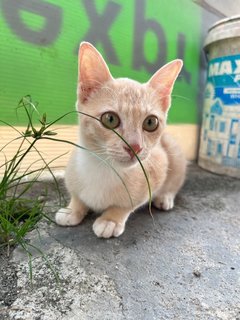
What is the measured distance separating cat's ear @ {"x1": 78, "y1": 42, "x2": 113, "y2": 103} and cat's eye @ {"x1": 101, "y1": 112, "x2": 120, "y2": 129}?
105mm

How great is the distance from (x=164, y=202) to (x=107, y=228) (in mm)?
309

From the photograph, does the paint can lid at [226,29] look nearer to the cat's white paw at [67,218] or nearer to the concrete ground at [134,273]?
the concrete ground at [134,273]

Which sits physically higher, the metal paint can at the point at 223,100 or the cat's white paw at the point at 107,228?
the metal paint can at the point at 223,100

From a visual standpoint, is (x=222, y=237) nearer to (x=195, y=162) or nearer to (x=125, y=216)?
(x=125, y=216)

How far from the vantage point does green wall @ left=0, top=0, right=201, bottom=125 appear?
968 mm

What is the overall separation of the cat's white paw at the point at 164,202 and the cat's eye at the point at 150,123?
0.36 metres

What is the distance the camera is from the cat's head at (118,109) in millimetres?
662

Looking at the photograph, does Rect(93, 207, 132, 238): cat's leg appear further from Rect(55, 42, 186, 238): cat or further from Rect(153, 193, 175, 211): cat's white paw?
Rect(153, 193, 175, 211): cat's white paw

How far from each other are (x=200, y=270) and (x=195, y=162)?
1069 mm

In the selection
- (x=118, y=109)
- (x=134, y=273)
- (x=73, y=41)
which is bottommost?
(x=134, y=273)

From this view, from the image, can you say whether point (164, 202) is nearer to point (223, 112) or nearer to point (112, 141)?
point (112, 141)

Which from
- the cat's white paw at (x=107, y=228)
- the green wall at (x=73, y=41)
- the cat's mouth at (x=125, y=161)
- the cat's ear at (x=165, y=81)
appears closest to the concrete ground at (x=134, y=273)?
the cat's white paw at (x=107, y=228)

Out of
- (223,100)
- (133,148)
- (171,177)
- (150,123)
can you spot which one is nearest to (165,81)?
(150,123)

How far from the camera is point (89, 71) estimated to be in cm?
73
